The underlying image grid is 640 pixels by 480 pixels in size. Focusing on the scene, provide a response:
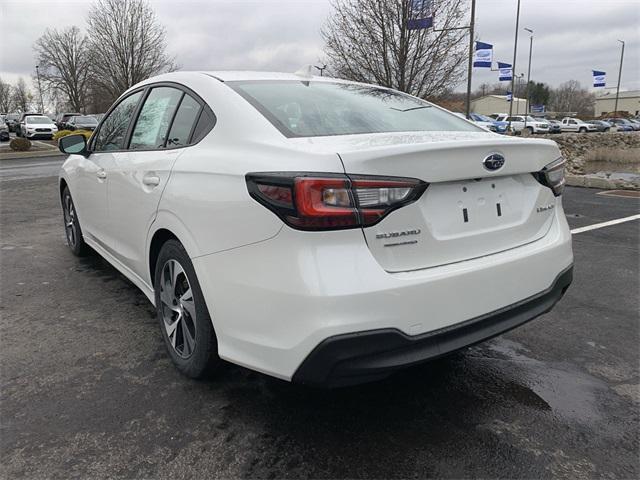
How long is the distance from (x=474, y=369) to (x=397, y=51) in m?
11.6

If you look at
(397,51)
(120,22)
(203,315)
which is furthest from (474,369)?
(120,22)

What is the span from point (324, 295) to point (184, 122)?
4.99 ft

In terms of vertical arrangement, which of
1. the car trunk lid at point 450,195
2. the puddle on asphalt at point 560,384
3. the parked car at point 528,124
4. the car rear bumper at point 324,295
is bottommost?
the parked car at point 528,124

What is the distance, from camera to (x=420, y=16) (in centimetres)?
1242

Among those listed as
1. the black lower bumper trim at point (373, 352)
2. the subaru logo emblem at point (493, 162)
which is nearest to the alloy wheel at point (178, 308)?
the black lower bumper trim at point (373, 352)

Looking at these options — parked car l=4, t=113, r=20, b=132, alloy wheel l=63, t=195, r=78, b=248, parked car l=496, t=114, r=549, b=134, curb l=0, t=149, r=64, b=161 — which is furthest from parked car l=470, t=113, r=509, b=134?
parked car l=4, t=113, r=20, b=132

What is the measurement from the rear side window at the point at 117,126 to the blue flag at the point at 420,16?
984 cm

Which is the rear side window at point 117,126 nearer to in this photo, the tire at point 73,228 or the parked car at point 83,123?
the tire at point 73,228

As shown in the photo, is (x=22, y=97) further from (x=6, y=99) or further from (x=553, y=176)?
(x=553, y=176)

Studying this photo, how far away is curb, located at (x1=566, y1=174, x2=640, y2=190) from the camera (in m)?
10.1

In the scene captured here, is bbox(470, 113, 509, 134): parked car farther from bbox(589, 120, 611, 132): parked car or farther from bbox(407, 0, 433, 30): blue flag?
bbox(407, 0, 433, 30): blue flag

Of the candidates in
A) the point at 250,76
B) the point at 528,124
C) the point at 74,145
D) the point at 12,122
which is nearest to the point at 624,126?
the point at 528,124

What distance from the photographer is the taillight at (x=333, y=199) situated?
1909mm

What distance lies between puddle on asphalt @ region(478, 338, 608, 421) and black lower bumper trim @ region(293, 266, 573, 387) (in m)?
0.78
